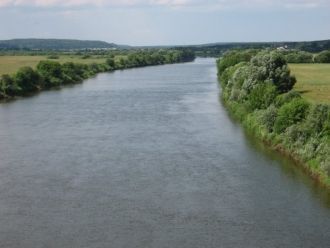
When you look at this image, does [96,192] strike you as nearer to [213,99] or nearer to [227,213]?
[227,213]

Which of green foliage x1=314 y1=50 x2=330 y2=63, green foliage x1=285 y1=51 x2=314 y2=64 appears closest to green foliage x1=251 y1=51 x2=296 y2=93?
green foliage x1=314 y1=50 x2=330 y2=63

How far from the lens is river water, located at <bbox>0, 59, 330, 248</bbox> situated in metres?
19.0

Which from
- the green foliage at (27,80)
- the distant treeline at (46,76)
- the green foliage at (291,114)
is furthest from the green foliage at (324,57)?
the green foliage at (291,114)

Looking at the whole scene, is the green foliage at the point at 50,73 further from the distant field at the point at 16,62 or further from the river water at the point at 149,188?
the river water at the point at 149,188

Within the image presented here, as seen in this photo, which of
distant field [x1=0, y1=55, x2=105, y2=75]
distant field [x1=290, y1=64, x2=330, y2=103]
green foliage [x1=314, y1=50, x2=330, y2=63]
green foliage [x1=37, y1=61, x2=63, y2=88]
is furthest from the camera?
green foliage [x1=314, y1=50, x2=330, y2=63]

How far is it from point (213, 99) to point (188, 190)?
29960mm

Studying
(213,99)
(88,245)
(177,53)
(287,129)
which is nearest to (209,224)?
(88,245)

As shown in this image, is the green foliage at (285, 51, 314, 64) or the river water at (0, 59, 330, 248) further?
the green foliage at (285, 51, 314, 64)

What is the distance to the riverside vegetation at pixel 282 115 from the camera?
2596 cm

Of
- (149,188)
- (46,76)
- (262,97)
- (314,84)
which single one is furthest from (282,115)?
(46,76)

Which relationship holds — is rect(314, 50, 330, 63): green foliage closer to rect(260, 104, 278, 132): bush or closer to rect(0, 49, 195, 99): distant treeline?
rect(0, 49, 195, 99): distant treeline

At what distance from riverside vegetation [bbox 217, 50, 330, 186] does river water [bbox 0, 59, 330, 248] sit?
810 mm

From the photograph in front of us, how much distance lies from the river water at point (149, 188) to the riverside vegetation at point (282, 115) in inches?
31.9

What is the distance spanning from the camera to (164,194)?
23062 millimetres
